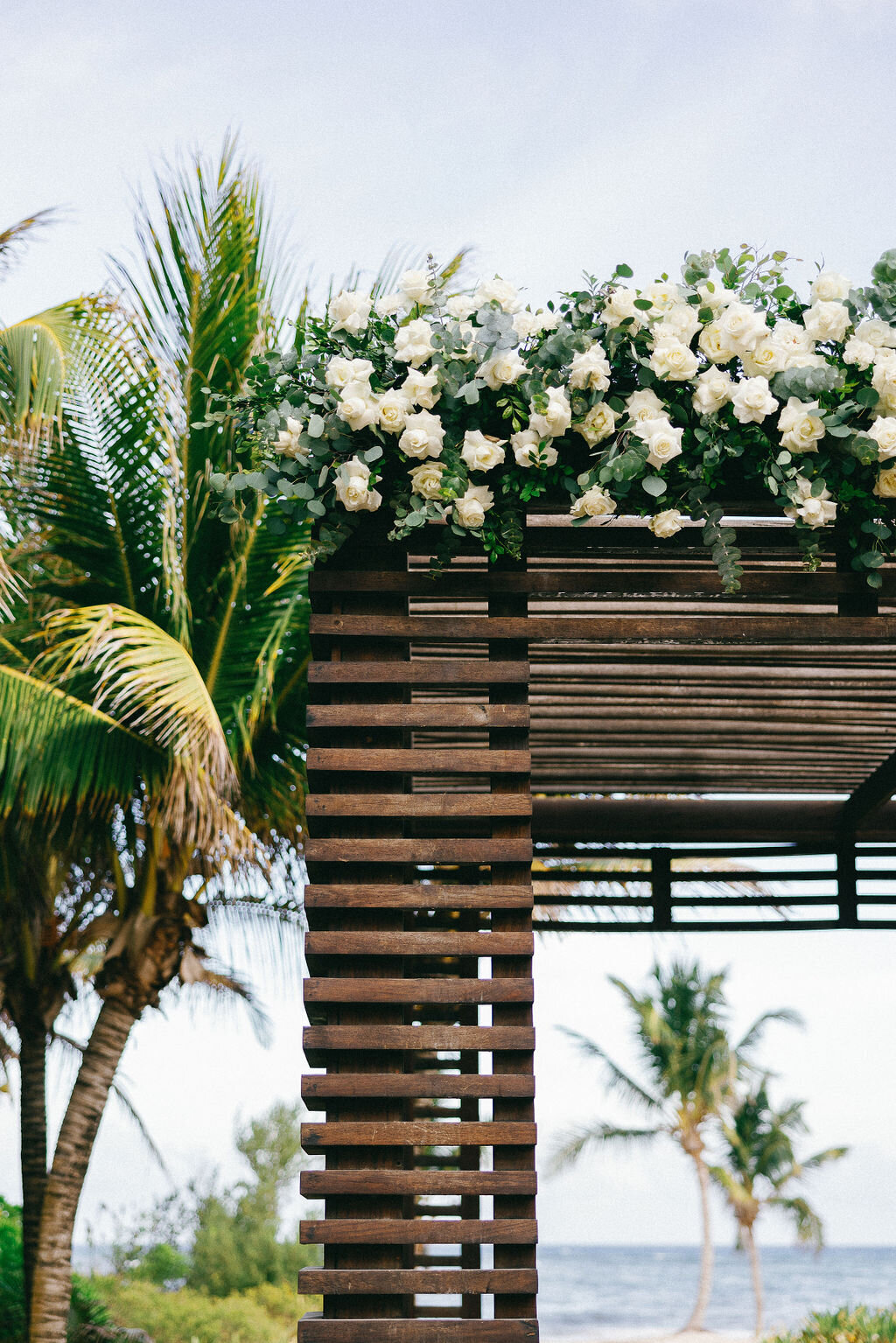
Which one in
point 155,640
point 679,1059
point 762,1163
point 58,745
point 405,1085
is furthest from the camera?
point 762,1163

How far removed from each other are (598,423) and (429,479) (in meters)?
0.38

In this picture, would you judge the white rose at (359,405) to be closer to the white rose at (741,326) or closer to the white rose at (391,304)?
the white rose at (391,304)

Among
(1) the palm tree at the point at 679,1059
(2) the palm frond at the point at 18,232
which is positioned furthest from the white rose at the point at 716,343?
(1) the palm tree at the point at 679,1059

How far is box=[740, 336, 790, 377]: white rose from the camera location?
2.70 metres

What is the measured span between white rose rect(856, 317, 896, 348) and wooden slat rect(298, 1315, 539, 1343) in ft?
6.84

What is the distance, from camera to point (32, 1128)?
9.93 m

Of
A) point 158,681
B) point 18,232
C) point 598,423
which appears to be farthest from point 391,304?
point 18,232

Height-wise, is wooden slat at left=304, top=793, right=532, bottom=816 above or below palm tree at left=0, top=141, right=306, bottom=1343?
below

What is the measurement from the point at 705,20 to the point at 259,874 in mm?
10954

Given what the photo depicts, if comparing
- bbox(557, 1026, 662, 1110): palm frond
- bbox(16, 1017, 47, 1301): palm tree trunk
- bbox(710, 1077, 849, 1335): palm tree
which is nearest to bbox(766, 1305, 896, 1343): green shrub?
bbox(16, 1017, 47, 1301): palm tree trunk

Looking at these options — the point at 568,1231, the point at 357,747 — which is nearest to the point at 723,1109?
the point at 357,747

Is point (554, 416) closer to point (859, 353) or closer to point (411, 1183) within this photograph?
point (859, 353)

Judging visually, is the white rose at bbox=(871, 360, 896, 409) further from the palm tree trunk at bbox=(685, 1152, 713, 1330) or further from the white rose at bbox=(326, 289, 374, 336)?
the palm tree trunk at bbox=(685, 1152, 713, 1330)

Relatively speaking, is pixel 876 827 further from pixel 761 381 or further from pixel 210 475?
pixel 210 475
